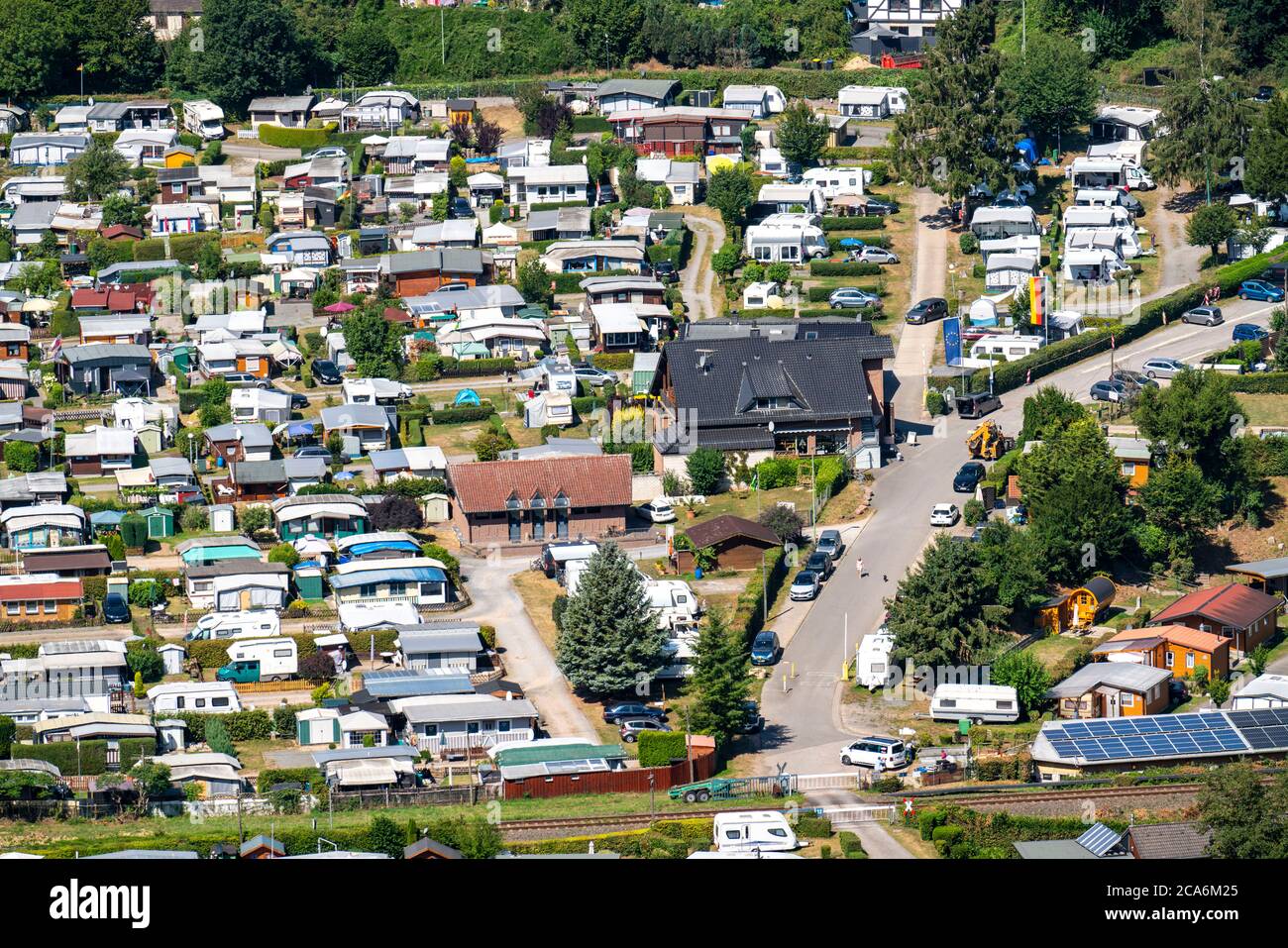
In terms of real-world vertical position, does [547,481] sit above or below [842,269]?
below

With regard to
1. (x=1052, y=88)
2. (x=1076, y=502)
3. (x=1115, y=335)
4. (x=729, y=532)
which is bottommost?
(x=729, y=532)

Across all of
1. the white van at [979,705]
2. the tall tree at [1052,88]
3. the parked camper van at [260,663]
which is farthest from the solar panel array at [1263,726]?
the tall tree at [1052,88]

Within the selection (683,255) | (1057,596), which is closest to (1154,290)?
(683,255)

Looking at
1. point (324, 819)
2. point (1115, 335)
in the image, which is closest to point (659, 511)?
point (1115, 335)

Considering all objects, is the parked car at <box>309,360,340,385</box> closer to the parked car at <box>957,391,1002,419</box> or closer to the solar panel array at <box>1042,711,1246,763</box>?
the parked car at <box>957,391,1002,419</box>

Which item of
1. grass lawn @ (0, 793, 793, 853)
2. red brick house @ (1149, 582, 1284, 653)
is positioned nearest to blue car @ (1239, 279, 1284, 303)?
red brick house @ (1149, 582, 1284, 653)

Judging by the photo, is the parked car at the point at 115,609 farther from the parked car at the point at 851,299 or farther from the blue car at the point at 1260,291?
the blue car at the point at 1260,291

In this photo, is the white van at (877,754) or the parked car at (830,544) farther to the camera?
the parked car at (830,544)

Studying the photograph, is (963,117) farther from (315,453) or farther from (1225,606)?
(1225,606)
